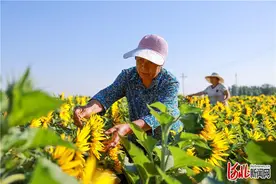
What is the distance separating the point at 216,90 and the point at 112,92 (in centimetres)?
557

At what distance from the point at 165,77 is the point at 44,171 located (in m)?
1.86

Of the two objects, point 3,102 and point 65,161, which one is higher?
point 3,102

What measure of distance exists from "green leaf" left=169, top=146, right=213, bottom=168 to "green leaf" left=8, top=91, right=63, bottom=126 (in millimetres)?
413

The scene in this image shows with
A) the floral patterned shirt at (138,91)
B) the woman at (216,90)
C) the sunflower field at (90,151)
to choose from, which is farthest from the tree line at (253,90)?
the sunflower field at (90,151)

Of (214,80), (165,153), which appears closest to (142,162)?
(165,153)

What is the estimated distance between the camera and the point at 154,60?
7.18 feet

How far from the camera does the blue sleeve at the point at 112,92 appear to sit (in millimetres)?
2455

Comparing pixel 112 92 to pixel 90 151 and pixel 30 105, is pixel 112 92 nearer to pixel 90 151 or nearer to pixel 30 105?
pixel 90 151

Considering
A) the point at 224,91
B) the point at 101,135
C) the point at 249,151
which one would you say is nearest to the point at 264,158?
the point at 249,151

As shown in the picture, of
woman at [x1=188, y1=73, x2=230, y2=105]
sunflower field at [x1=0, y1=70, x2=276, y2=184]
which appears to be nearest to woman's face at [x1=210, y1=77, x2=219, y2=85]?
woman at [x1=188, y1=73, x2=230, y2=105]

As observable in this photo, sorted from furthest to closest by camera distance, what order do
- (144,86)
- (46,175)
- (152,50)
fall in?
(144,86), (152,50), (46,175)

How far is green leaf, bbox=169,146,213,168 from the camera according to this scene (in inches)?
37.7

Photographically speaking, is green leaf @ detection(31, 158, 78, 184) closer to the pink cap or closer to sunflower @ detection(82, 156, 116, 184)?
sunflower @ detection(82, 156, 116, 184)

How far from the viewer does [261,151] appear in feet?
3.14
